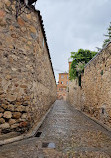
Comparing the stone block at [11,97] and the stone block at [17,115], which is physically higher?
the stone block at [11,97]

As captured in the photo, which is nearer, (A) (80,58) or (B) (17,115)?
(B) (17,115)

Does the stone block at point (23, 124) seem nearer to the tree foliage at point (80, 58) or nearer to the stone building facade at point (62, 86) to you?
the tree foliage at point (80, 58)

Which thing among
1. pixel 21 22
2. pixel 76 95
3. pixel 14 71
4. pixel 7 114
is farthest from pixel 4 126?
pixel 76 95

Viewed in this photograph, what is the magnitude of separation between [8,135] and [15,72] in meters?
1.67

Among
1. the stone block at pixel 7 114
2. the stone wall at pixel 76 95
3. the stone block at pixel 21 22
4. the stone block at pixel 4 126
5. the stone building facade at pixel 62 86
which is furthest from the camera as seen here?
the stone building facade at pixel 62 86

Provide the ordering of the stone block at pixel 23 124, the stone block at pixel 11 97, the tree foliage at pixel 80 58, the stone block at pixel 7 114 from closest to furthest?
the stone block at pixel 7 114, the stone block at pixel 11 97, the stone block at pixel 23 124, the tree foliage at pixel 80 58

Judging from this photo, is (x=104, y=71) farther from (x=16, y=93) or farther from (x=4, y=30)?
(x=4, y=30)

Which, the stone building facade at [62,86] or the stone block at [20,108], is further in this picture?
the stone building facade at [62,86]

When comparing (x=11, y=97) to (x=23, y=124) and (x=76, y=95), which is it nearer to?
(x=23, y=124)

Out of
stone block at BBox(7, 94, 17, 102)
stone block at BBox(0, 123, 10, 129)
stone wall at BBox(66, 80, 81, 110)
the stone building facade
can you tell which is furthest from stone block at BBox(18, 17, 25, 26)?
the stone building facade

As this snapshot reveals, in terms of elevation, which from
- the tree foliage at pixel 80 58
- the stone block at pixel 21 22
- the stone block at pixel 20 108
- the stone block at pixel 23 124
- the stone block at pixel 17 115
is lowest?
the stone block at pixel 23 124

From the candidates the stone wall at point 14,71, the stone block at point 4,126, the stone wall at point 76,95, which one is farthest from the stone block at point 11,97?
the stone wall at point 76,95

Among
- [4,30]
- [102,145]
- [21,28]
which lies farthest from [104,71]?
[4,30]

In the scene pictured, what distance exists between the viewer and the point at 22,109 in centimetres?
328
